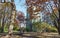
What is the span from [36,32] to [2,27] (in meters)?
1.01

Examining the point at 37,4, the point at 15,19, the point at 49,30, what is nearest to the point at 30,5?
the point at 37,4

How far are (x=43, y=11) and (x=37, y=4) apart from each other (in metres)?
0.26

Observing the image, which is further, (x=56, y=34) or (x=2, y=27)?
(x=2, y=27)

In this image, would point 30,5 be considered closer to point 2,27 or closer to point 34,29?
point 34,29

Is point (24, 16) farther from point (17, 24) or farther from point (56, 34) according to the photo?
point (56, 34)

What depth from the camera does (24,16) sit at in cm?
472

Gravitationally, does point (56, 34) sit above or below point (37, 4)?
below

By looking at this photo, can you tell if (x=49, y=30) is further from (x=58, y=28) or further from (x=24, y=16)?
(x=24, y=16)

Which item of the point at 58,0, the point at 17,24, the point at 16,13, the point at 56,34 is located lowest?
the point at 56,34

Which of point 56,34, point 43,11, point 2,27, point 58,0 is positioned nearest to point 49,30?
point 56,34

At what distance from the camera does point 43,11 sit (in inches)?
180

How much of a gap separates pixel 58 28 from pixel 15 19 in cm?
122

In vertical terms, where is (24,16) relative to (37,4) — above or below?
below

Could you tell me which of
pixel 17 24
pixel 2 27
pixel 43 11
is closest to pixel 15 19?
pixel 17 24
